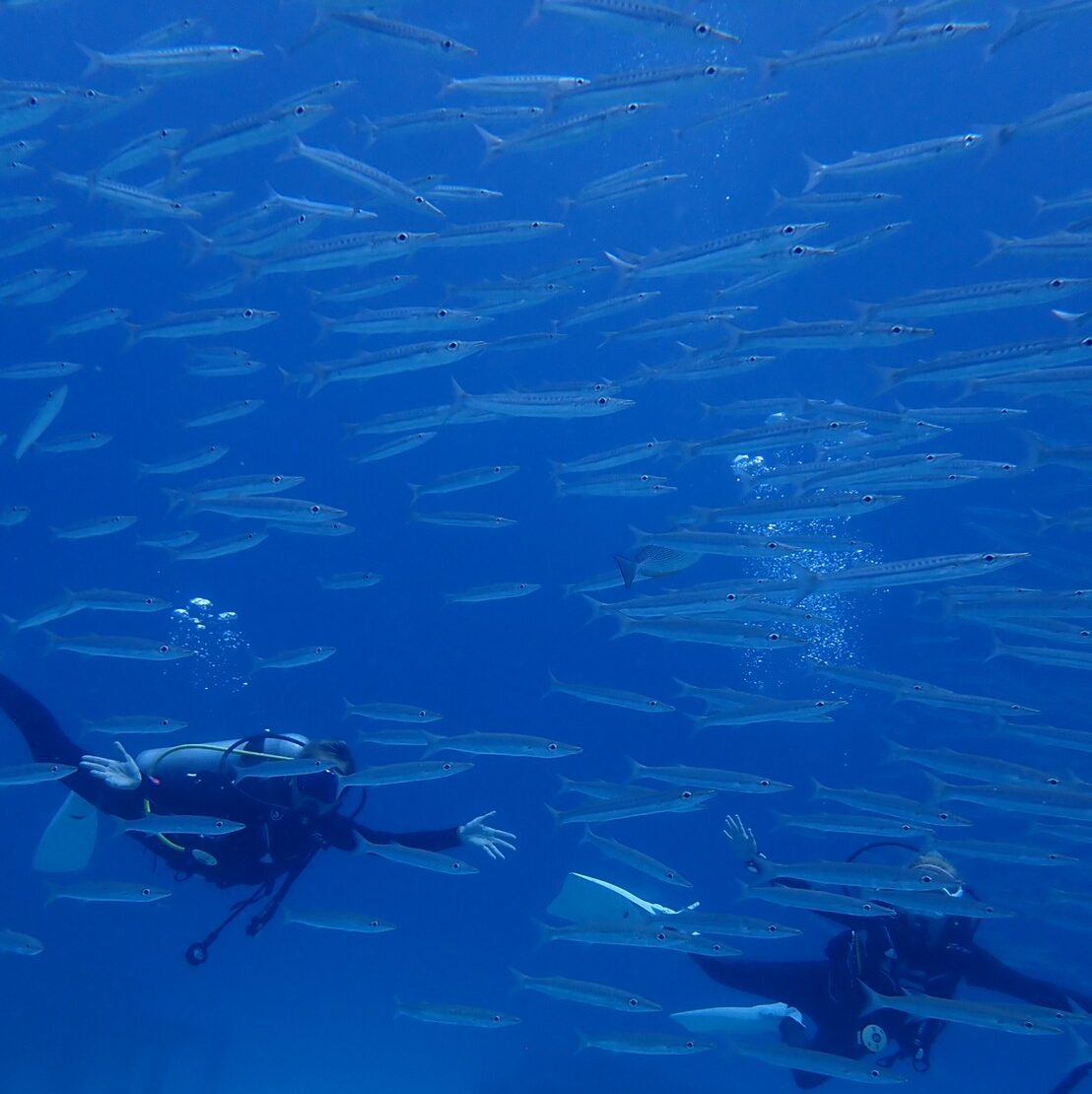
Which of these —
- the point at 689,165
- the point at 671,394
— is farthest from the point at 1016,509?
the point at 689,165

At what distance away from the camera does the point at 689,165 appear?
15930 mm

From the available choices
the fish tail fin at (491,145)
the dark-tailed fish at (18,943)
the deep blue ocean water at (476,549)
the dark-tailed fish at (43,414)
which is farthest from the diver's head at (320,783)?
the deep blue ocean water at (476,549)

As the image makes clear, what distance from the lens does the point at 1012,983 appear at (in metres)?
6.00

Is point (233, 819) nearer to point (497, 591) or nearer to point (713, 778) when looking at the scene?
point (713, 778)

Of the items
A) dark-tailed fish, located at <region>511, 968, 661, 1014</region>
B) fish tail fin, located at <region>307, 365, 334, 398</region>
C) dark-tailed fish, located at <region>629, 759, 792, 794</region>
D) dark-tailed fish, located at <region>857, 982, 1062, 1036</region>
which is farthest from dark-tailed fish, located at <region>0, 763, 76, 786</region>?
dark-tailed fish, located at <region>857, 982, 1062, 1036</region>

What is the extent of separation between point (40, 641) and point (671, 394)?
1555 cm

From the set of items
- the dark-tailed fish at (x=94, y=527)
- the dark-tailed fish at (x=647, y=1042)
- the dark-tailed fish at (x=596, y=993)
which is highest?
the dark-tailed fish at (x=94, y=527)

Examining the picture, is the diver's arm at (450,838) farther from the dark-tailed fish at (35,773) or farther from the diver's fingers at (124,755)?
the dark-tailed fish at (35,773)

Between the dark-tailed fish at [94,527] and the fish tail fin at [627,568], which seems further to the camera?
the dark-tailed fish at [94,527]

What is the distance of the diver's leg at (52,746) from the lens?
6.09m

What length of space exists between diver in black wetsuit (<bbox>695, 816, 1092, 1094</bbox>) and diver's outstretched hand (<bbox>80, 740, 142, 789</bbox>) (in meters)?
4.25

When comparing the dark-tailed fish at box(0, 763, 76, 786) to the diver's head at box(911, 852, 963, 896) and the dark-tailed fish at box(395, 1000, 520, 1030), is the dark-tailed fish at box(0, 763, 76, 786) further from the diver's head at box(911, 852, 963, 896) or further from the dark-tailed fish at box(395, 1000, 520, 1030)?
the diver's head at box(911, 852, 963, 896)

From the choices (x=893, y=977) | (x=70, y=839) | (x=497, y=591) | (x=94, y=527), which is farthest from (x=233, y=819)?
(x=893, y=977)

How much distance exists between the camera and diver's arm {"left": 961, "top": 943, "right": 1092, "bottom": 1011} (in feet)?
19.4
